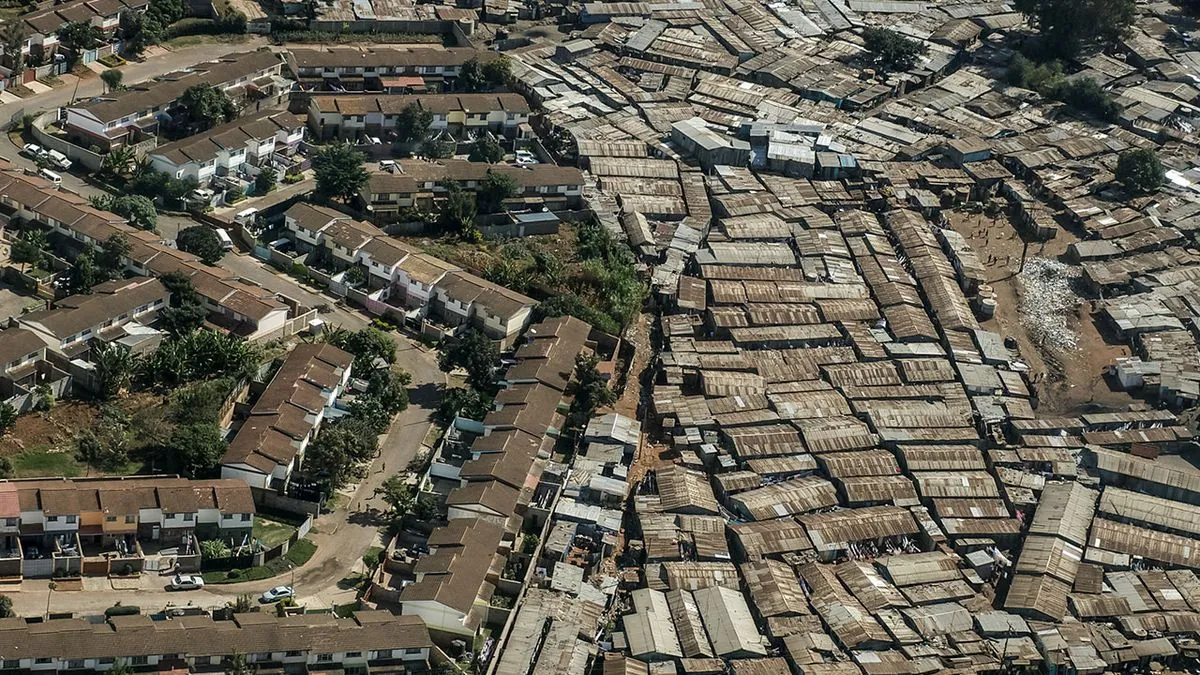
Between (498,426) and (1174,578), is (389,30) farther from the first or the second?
(1174,578)

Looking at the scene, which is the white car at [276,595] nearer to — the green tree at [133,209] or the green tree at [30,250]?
the green tree at [30,250]

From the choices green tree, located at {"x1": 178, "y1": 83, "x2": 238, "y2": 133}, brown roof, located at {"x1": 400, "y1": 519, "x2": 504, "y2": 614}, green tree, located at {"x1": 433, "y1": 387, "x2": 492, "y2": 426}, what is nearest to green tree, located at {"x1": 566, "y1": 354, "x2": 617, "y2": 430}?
green tree, located at {"x1": 433, "y1": 387, "x2": 492, "y2": 426}

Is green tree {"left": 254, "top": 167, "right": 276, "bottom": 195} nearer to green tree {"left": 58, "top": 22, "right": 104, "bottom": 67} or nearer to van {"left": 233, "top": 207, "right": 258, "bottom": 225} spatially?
van {"left": 233, "top": 207, "right": 258, "bottom": 225}

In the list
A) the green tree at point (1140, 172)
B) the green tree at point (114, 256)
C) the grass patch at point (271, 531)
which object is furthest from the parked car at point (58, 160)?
the green tree at point (1140, 172)

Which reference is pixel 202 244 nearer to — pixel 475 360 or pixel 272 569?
pixel 475 360

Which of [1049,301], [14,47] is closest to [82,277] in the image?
[14,47]
